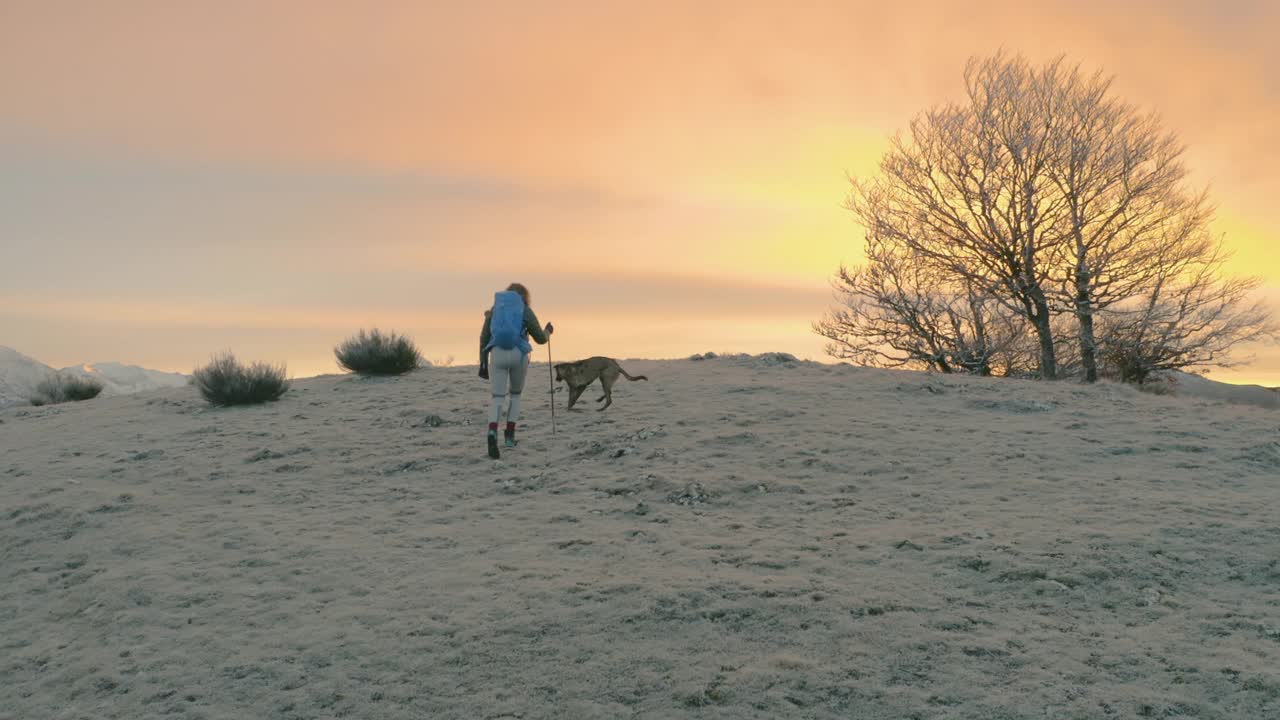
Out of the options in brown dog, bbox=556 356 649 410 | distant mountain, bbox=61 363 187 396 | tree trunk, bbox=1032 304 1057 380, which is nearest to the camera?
brown dog, bbox=556 356 649 410

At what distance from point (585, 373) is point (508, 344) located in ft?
7.66

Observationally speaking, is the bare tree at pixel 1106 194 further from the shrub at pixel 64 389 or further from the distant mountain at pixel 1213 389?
the shrub at pixel 64 389

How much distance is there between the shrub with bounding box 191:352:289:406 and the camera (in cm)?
1583

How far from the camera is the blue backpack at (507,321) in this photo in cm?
1166

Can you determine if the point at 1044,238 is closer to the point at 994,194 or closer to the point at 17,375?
the point at 994,194

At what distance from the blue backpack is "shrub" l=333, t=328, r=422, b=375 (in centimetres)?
676

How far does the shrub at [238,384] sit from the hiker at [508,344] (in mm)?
5816

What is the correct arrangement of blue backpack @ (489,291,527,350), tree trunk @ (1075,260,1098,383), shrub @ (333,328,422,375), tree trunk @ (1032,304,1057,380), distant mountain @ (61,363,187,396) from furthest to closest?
1. distant mountain @ (61,363,187,396)
2. tree trunk @ (1032,304,1057,380)
3. tree trunk @ (1075,260,1098,383)
4. shrub @ (333,328,422,375)
5. blue backpack @ (489,291,527,350)

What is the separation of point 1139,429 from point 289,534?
10.7 meters

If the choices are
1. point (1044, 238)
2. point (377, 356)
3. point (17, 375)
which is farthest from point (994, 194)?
point (17, 375)

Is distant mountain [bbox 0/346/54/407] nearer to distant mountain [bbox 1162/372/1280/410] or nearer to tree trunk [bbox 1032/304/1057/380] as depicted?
tree trunk [bbox 1032/304/1057/380]

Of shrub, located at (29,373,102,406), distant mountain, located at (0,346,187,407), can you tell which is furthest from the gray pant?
shrub, located at (29,373,102,406)

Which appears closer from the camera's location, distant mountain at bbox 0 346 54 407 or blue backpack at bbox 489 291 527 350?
blue backpack at bbox 489 291 527 350

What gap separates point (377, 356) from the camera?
17.9 metres
